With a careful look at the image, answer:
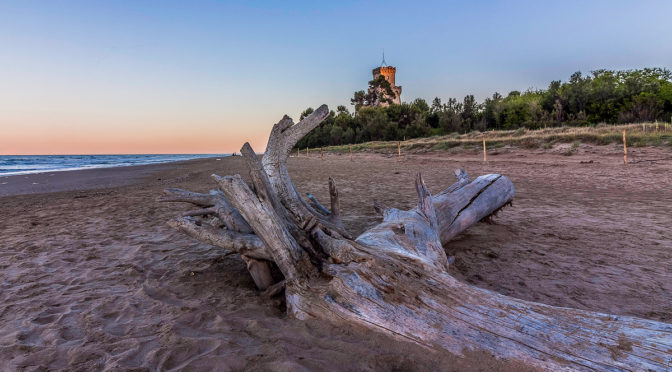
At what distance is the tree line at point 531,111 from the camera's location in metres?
32.9

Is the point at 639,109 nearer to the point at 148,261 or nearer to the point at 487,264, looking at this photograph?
the point at 487,264

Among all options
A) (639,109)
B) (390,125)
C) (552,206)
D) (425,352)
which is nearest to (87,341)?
(425,352)

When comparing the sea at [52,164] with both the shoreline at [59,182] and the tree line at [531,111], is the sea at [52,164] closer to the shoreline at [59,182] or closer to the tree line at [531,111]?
the shoreline at [59,182]

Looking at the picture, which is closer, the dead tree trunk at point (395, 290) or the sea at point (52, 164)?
the dead tree trunk at point (395, 290)

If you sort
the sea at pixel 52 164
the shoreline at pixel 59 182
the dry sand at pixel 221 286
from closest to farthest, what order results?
1. the dry sand at pixel 221 286
2. the shoreline at pixel 59 182
3. the sea at pixel 52 164

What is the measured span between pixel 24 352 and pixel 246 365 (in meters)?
1.44

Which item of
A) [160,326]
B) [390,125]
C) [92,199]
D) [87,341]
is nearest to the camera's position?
[87,341]

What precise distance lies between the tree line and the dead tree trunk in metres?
37.9

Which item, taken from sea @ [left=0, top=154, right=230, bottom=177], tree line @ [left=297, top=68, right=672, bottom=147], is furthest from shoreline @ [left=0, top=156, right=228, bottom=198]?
tree line @ [left=297, top=68, right=672, bottom=147]

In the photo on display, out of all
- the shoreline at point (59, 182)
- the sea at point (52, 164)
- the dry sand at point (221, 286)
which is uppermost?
the sea at point (52, 164)

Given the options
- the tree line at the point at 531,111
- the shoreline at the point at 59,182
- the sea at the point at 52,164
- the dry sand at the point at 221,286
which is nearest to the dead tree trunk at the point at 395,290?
the dry sand at the point at 221,286

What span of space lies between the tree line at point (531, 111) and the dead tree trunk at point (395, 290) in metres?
37.9

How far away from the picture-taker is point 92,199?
28.7ft

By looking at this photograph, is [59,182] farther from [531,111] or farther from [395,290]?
[531,111]
